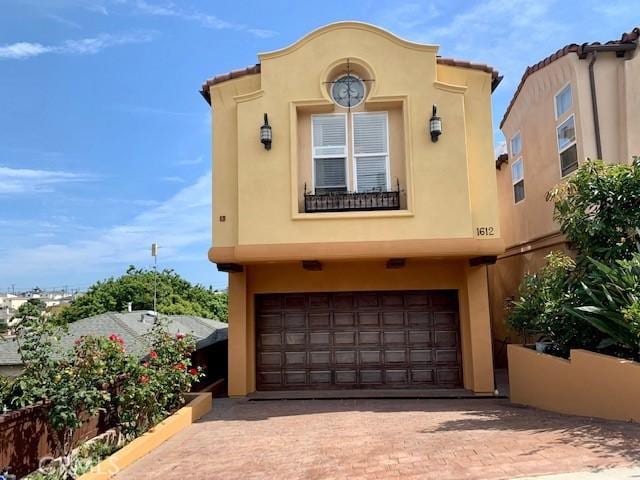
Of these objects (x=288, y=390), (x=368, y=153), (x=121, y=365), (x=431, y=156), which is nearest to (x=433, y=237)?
(x=431, y=156)

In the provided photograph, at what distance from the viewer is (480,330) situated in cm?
1189

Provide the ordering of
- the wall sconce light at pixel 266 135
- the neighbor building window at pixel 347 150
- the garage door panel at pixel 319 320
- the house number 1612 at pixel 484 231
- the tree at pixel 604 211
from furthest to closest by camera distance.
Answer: the garage door panel at pixel 319 320 < the neighbor building window at pixel 347 150 < the wall sconce light at pixel 266 135 < the house number 1612 at pixel 484 231 < the tree at pixel 604 211

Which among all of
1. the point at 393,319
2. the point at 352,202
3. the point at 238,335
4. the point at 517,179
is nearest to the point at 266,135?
the point at 352,202

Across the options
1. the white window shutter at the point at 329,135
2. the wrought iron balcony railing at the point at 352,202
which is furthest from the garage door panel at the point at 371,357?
the white window shutter at the point at 329,135

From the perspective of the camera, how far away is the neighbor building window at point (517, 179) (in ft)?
53.4

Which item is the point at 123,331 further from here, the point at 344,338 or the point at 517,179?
the point at 517,179

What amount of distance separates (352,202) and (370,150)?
1375mm

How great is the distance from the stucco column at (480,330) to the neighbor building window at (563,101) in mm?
4665

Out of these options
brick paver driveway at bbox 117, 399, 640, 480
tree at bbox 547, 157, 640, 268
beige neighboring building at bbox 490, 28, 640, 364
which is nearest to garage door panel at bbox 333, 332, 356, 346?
brick paver driveway at bbox 117, 399, 640, 480

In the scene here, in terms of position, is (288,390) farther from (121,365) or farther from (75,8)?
(75,8)

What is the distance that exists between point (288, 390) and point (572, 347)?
644 cm

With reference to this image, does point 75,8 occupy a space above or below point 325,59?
above

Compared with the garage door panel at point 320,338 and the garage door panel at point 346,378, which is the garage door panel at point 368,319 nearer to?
the garage door panel at point 320,338

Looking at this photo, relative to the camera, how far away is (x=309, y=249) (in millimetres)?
11023
